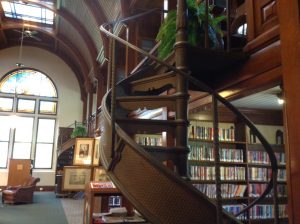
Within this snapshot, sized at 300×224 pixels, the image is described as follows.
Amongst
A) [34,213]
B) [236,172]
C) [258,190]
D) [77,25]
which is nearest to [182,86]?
[236,172]

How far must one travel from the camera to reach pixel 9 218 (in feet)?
23.0

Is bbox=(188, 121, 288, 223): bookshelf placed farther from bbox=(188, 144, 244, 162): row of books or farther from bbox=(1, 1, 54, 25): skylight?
bbox=(1, 1, 54, 25): skylight

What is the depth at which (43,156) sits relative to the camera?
13.2m

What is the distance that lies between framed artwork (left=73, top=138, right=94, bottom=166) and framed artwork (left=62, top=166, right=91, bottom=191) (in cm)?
19

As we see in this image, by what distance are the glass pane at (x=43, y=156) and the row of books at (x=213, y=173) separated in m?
9.38

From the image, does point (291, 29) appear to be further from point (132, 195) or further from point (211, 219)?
point (132, 195)

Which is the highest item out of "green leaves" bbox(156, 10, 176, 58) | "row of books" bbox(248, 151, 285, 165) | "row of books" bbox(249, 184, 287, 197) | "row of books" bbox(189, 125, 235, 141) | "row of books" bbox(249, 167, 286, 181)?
"green leaves" bbox(156, 10, 176, 58)

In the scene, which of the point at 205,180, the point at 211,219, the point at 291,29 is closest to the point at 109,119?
the point at 211,219

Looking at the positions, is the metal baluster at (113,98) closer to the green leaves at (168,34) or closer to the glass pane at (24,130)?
the green leaves at (168,34)

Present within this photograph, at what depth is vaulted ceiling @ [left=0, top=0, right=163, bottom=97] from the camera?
811 cm

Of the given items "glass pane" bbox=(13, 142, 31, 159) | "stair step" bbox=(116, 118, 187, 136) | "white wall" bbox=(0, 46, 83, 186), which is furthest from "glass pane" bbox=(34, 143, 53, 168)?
"stair step" bbox=(116, 118, 187, 136)

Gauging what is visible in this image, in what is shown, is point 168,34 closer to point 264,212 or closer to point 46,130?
point 264,212

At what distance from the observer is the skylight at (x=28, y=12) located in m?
11.1

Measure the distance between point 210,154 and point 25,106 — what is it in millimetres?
10156
